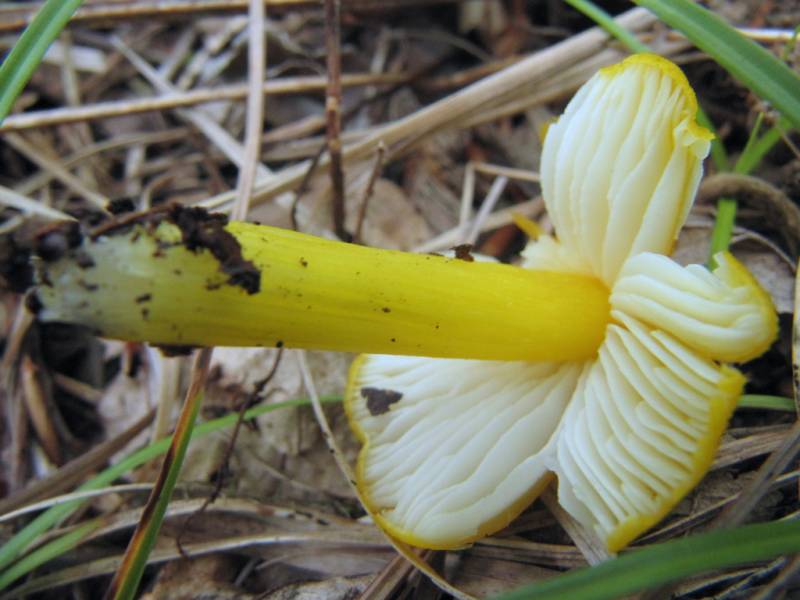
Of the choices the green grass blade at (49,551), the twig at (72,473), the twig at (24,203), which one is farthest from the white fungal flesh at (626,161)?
the twig at (24,203)

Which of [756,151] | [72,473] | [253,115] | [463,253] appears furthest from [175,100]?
[756,151]

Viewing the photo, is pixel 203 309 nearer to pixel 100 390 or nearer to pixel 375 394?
pixel 375 394

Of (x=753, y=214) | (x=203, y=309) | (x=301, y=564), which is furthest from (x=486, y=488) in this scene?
(x=753, y=214)

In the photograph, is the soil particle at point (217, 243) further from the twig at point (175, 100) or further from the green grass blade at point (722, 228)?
the twig at point (175, 100)

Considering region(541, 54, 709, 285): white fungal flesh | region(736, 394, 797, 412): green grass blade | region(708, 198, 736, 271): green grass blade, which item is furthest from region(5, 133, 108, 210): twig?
region(736, 394, 797, 412): green grass blade

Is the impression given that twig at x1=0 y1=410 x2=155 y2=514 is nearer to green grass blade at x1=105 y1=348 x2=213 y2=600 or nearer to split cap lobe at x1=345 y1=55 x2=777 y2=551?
green grass blade at x1=105 y1=348 x2=213 y2=600

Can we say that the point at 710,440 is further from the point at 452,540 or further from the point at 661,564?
the point at 452,540
